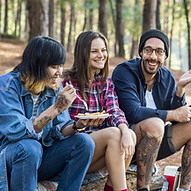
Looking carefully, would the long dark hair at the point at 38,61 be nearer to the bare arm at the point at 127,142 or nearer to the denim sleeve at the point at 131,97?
the bare arm at the point at 127,142

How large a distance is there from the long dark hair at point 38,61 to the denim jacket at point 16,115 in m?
0.08

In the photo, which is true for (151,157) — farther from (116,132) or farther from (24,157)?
(24,157)

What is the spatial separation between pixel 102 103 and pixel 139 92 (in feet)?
1.77

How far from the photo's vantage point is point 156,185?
12.6 ft

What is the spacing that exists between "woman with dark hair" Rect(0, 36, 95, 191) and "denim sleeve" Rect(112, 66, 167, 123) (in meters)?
0.84

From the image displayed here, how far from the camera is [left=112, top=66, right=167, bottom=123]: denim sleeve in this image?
11.9 ft

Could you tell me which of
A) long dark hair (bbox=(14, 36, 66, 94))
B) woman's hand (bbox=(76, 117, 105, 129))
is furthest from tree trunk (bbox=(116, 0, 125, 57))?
long dark hair (bbox=(14, 36, 66, 94))

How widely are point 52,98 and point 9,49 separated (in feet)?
34.1

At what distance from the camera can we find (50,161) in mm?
2893

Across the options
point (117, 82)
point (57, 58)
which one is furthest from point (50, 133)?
point (117, 82)

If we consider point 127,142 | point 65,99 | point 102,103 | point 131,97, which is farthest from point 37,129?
point 131,97

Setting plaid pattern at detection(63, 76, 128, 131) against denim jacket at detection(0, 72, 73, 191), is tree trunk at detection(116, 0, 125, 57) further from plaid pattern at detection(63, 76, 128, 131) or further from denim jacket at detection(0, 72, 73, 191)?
denim jacket at detection(0, 72, 73, 191)

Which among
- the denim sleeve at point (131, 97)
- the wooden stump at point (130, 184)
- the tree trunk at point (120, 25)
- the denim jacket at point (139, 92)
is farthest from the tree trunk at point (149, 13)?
the wooden stump at point (130, 184)

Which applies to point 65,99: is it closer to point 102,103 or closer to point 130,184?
point 102,103
